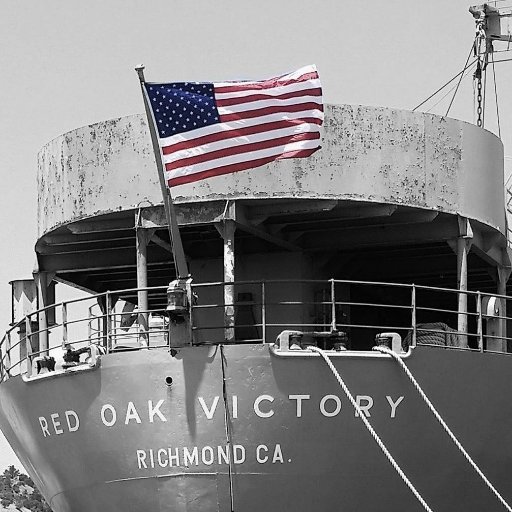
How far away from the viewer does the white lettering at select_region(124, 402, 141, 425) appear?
2245cm

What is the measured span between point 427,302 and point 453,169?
26.9ft

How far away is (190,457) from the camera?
22281 millimetres

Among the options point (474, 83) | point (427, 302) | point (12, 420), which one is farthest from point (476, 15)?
point (12, 420)

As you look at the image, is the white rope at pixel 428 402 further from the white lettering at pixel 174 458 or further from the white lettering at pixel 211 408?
the white lettering at pixel 174 458

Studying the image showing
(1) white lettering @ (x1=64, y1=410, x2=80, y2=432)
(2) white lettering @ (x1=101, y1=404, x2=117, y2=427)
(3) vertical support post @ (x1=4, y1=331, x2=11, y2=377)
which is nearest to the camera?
(2) white lettering @ (x1=101, y1=404, x2=117, y2=427)

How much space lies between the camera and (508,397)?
23672 mm

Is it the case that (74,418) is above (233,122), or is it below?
below

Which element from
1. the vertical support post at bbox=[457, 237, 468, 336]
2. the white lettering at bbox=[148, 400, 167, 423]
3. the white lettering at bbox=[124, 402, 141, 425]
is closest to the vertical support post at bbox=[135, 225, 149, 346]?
the white lettering at bbox=[124, 402, 141, 425]

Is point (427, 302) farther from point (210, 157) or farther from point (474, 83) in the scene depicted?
point (210, 157)

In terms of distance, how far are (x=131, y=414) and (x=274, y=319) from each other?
186 inches

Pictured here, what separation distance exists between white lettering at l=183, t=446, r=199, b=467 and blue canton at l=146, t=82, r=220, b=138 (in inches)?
179

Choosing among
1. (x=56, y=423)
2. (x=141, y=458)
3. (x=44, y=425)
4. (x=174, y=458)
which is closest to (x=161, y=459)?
(x=174, y=458)

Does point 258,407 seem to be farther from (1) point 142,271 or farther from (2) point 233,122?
(2) point 233,122

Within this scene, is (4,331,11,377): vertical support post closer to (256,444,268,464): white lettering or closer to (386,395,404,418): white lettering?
(256,444,268,464): white lettering
